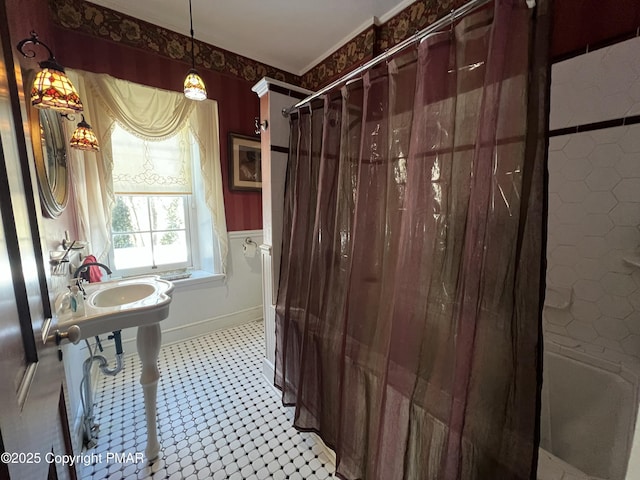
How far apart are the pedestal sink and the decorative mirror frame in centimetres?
48

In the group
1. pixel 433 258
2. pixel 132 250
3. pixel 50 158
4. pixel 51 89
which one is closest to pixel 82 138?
pixel 50 158

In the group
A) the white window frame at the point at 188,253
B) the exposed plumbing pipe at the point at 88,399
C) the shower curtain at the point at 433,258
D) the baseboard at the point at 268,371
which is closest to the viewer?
the shower curtain at the point at 433,258

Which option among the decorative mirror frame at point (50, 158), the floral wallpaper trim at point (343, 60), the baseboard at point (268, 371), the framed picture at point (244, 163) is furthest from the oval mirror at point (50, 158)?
the floral wallpaper trim at point (343, 60)

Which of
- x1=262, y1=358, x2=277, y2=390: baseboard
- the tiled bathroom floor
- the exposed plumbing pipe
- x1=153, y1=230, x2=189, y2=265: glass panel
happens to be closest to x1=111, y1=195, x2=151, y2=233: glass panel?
x1=153, y1=230, x2=189, y2=265: glass panel

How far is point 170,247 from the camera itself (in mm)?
2576

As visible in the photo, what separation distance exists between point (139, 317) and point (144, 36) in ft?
7.31

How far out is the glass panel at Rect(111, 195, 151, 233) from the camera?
2.27 m

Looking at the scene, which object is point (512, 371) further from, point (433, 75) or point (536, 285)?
point (433, 75)

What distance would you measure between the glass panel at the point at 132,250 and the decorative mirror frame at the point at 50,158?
2.71 ft

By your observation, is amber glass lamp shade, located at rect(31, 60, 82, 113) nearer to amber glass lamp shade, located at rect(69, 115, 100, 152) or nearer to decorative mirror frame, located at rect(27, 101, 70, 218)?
decorative mirror frame, located at rect(27, 101, 70, 218)

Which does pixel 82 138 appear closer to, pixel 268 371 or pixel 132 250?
pixel 132 250

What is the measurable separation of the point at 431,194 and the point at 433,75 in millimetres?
419

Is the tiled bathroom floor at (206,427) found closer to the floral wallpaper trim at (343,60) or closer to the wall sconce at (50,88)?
the wall sconce at (50,88)

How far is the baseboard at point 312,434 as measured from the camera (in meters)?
1.36
